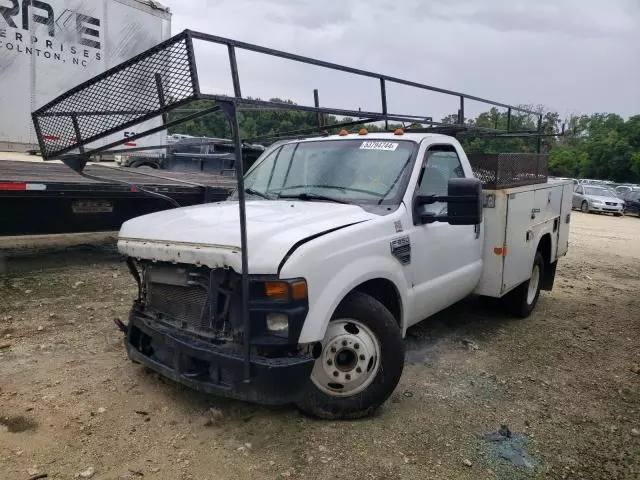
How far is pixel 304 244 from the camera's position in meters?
3.13

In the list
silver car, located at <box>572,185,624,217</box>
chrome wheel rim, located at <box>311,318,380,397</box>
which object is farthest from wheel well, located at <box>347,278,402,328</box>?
silver car, located at <box>572,185,624,217</box>

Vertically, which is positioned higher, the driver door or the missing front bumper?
the driver door

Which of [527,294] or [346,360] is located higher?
[346,360]

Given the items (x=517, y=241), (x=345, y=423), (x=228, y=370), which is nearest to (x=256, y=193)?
(x=228, y=370)

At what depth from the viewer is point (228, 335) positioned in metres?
3.27

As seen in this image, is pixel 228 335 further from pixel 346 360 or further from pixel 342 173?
pixel 342 173

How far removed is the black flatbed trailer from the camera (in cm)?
635

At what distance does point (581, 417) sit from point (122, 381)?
312cm

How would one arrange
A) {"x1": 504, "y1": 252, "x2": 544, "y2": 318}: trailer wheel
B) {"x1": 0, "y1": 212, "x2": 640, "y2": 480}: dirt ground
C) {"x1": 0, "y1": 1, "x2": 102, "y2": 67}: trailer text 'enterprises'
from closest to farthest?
{"x1": 0, "y1": 212, "x2": 640, "y2": 480}: dirt ground → {"x1": 504, "y1": 252, "x2": 544, "y2": 318}: trailer wheel → {"x1": 0, "y1": 1, "x2": 102, "y2": 67}: trailer text 'enterprises'

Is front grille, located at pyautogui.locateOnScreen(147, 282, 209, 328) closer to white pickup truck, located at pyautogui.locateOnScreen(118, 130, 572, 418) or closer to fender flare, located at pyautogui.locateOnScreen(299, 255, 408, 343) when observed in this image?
white pickup truck, located at pyautogui.locateOnScreen(118, 130, 572, 418)

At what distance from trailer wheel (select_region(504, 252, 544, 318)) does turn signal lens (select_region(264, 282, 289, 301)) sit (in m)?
3.70

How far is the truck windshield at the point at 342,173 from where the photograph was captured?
161 inches

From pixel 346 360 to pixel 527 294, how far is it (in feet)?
11.0

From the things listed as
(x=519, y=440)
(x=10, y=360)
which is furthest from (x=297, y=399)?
(x=10, y=360)
